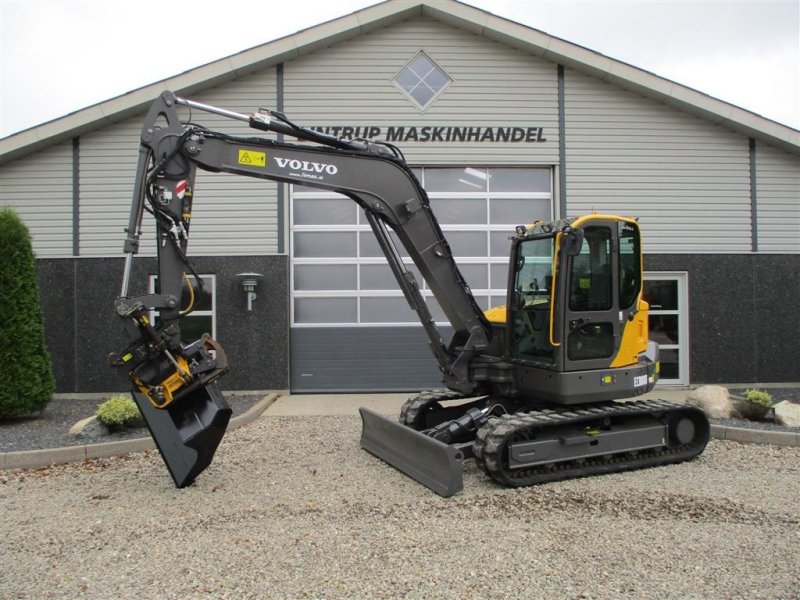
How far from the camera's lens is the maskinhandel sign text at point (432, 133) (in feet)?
38.6

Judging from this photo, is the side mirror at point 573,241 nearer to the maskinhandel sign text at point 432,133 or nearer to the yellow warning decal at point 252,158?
the yellow warning decal at point 252,158

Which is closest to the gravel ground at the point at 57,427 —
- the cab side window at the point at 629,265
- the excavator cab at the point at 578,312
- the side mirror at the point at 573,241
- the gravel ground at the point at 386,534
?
the gravel ground at the point at 386,534

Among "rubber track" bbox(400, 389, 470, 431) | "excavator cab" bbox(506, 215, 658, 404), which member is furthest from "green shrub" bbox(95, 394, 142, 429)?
"excavator cab" bbox(506, 215, 658, 404)

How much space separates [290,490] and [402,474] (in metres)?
1.12

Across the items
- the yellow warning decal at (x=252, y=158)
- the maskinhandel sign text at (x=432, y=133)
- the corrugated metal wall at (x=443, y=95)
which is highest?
the corrugated metal wall at (x=443, y=95)

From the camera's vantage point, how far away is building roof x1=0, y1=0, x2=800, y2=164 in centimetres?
1123

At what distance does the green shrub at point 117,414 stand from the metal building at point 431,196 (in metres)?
3.42

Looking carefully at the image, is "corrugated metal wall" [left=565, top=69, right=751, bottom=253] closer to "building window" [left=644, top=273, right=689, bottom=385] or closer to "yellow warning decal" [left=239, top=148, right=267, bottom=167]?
"building window" [left=644, top=273, right=689, bottom=385]

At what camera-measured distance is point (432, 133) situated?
38.8 feet

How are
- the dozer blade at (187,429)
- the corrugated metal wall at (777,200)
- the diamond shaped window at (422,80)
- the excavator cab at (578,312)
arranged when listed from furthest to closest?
the corrugated metal wall at (777,200) < the diamond shaped window at (422,80) < the excavator cab at (578,312) < the dozer blade at (187,429)

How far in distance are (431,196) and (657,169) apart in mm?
4325

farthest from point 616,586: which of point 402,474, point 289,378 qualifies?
point 289,378

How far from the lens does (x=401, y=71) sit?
11.9 meters

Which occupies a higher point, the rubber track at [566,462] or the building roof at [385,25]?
the building roof at [385,25]
